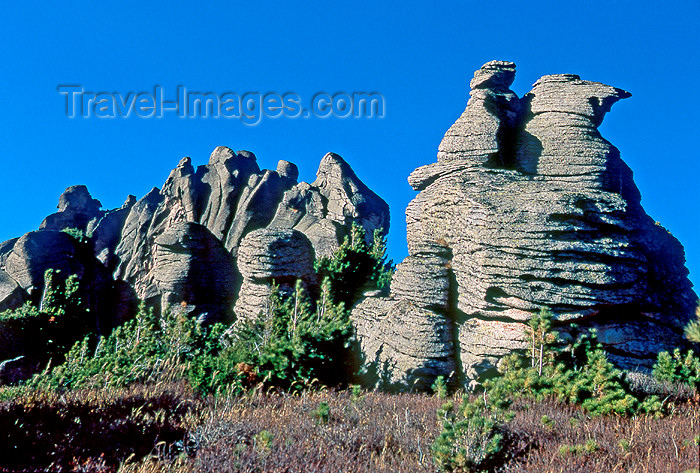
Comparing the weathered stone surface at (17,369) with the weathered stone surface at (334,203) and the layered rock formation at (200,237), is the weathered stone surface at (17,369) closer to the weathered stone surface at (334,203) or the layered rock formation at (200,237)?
the layered rock formation at (200,237)

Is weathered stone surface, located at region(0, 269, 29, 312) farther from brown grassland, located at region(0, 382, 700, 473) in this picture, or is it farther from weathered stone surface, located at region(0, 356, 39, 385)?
brown grassland, located at region(0, 382, 700, 473)

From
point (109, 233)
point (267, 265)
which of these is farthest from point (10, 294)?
point (109, 233)

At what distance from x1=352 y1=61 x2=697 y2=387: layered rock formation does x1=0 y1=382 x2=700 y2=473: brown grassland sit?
2.42m

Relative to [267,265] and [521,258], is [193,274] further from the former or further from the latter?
[521,258]

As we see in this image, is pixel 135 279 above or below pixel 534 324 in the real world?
above

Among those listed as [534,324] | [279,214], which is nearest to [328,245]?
[279,214]

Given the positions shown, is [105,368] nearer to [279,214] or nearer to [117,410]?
[117,410]

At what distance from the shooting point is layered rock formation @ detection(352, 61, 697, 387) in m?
11.4

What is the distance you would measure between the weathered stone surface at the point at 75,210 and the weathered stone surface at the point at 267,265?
39.5m

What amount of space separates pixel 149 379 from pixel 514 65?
590 inches

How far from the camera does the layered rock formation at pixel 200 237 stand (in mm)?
21109

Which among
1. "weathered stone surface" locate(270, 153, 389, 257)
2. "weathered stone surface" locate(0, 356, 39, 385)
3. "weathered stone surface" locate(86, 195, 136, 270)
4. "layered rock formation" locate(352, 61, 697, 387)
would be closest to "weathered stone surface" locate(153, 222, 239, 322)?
"weathered stone surface" locate(0, 356, 39, 385)

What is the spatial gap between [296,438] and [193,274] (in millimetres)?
17133

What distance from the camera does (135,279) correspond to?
135 feet
